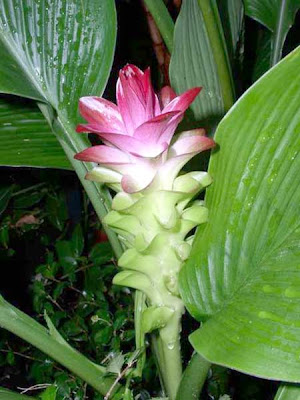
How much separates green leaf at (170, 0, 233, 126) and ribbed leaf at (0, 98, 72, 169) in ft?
0.62

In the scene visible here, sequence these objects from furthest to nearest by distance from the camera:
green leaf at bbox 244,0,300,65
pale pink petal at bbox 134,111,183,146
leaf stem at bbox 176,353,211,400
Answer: green leaf at bbox 244,0,300,65 → leaf stem at bbox 176,353,211,400 → pale pink petal at bbox 134,111,183,146

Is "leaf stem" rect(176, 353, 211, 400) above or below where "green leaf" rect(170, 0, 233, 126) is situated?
below

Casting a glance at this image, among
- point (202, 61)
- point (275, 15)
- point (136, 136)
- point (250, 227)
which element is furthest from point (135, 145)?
point (275, 15)

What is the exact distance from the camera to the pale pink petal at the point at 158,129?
42 cm

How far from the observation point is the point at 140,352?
56cm

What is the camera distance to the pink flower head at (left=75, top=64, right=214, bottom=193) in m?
0.45

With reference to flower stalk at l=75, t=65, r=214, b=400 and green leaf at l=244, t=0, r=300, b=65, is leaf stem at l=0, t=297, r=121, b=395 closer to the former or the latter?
flower stalk at l=75, t=65, r=214, b=400

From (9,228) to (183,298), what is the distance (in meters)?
0.85

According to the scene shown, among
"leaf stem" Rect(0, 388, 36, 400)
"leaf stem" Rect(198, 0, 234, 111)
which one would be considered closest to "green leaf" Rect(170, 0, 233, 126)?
"leaf stem" Rect(198, 0, 234, 111)

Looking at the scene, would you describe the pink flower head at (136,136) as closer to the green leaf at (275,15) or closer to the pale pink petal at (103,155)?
the pale pink petal at (103,155)

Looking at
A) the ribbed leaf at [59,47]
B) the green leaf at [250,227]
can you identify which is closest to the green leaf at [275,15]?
the ribbed leaf at [59,47]

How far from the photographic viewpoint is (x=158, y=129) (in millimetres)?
435

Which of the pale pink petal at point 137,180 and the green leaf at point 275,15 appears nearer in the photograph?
the pale pink petal at point 137,180

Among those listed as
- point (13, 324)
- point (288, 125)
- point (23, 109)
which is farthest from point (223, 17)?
point (13, 324)
